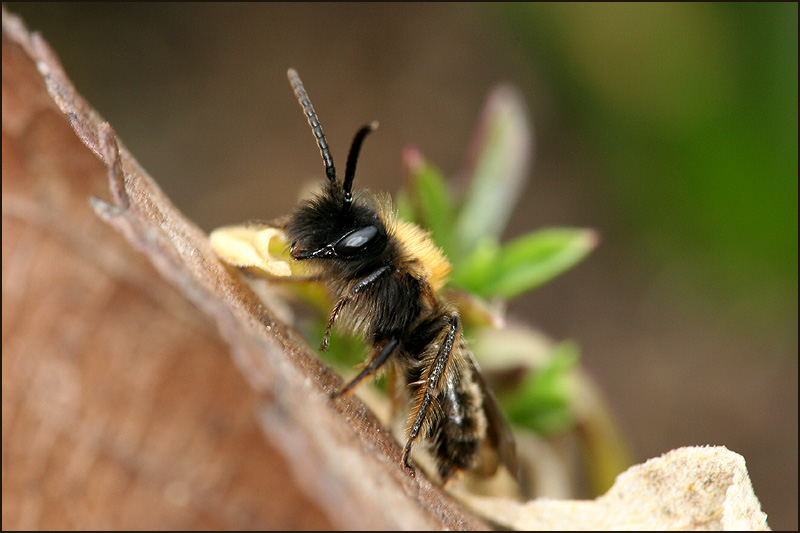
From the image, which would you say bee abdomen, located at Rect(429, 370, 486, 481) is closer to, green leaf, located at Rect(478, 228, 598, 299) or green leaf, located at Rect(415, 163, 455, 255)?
green leaf, located at Rect(478, 228, 598, 299)

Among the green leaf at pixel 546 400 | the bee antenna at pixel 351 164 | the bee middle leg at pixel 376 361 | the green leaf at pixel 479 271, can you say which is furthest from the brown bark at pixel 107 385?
the green leaf at pixel 479 271

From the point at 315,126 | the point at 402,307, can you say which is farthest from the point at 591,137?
the point at 315,126

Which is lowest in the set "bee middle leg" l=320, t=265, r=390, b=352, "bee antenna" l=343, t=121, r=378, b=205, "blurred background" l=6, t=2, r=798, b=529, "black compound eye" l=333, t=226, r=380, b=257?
"blurred background" l=6, t=2, r=798, b=529

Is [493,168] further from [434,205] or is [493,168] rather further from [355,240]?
[355,240]

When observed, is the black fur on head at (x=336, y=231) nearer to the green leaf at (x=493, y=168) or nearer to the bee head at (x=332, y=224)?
the bee head at (x=332, y=224)

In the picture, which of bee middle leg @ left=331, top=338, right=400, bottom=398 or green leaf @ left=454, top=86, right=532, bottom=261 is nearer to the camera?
bee middle leg @ left=331, top=338, right=400, bottom=398

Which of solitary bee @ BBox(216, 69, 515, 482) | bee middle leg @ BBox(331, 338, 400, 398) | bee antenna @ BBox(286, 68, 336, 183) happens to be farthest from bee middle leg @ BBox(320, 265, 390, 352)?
bee antenna @ BBox(286, 68, 336, 183)

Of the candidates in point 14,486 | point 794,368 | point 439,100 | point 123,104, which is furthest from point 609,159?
point 14,486
